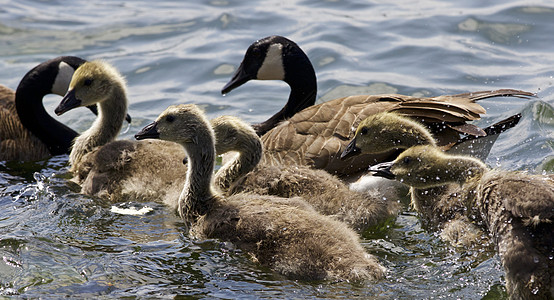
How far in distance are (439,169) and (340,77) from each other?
19.5 feet

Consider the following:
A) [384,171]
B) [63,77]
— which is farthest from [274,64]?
[384,171]

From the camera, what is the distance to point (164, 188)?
7816 mm

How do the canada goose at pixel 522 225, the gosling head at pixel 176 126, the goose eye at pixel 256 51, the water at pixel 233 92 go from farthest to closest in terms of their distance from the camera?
the goose eye at pixel 256 51, the gosling head at pixel 176 126, the water at pixel 233 92, the canada goose at pixel 522 225

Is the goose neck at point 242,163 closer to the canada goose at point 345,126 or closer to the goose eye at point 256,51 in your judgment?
the canada goose at point 345,126

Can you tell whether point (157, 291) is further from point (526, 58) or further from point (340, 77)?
point (526, 58)

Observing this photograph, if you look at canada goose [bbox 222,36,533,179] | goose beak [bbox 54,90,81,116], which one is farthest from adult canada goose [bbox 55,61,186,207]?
canada goose [bbox 222,36,533,179]

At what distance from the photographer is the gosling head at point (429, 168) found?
22.1ft

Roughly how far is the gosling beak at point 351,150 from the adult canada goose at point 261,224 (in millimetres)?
1163

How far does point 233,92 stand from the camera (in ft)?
41.3

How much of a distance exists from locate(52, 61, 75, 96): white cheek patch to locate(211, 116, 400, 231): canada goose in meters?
3.21

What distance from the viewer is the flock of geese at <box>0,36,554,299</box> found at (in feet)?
18.4

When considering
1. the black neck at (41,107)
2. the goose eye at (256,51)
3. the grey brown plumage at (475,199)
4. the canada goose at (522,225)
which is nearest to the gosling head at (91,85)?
the black neck at (41,107)

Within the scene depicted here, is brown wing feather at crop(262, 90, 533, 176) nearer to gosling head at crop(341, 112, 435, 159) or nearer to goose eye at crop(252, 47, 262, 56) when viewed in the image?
gosling head at crop(341, 112, 435, 159)

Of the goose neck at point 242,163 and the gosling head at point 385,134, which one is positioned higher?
the gosling head at point 385,134
